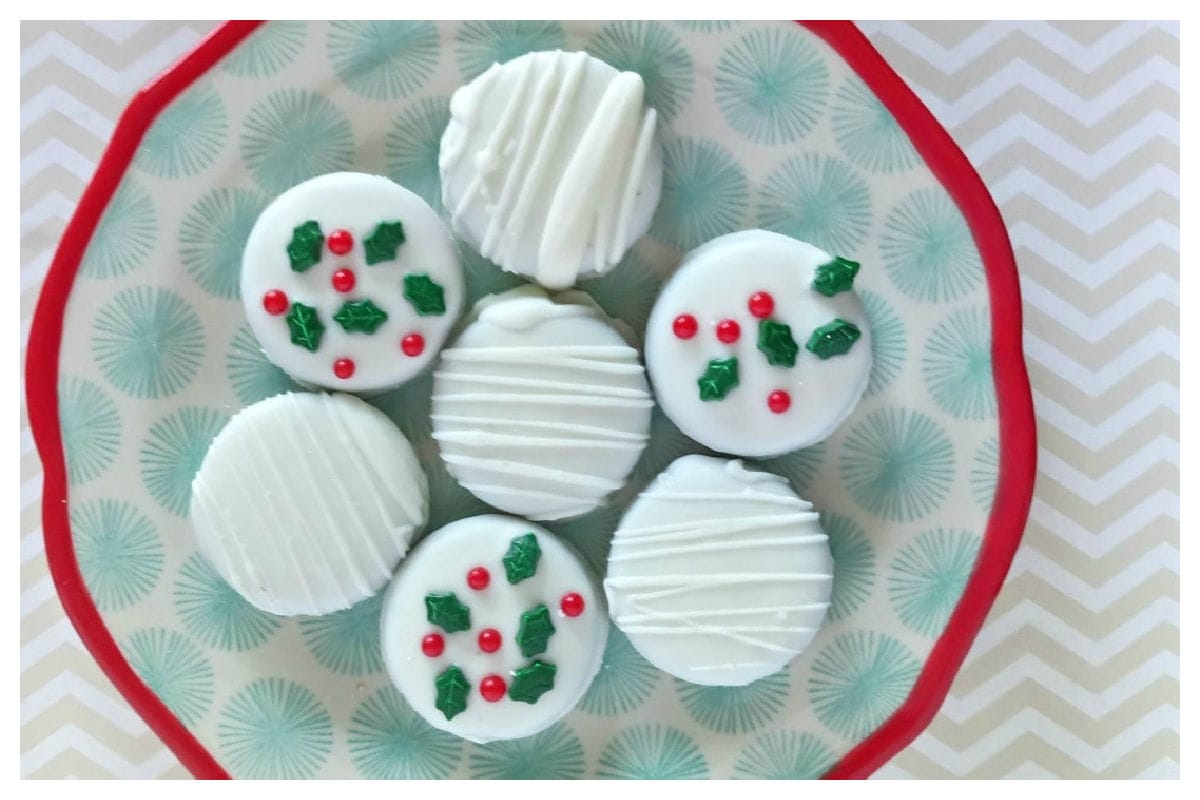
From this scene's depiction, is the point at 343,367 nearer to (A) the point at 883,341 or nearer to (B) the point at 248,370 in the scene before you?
(B) the point at 248,370

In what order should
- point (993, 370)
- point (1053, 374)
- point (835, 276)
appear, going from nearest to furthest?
point (835, 276) < point (993, 370) < point (1053, 374)

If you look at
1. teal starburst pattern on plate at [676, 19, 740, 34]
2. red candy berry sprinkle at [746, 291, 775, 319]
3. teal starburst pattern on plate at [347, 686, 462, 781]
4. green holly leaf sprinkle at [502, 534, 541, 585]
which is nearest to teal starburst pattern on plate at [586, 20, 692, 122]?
teal starburst pattern on plate at [676, 19, 740, 34]

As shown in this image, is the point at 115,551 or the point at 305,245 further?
the point at 115,551

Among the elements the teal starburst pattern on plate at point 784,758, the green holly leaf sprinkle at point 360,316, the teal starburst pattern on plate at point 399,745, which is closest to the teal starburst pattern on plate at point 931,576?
the teal starburst pattern on plate at point 784,758

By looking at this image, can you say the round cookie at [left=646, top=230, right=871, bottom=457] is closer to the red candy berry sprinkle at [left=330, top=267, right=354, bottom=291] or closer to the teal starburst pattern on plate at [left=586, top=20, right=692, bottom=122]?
the teal starburst pattern on plate at [left=586, top=20, right=692, bottom=122]

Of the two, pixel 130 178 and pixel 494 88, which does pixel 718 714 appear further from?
pixel 130 178

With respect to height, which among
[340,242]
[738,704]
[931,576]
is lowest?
[738,704]

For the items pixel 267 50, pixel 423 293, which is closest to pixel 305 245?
pixel 423 293
